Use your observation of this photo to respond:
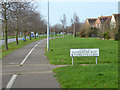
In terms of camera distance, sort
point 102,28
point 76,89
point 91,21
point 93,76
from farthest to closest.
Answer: point 91,21
point 102,28
point 93,76
point 76,89

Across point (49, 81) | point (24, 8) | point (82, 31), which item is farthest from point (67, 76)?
point (82, 31)

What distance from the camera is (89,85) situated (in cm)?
668

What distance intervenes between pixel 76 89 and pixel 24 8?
55.5 ft

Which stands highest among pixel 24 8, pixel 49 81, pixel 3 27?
pixel 24 8

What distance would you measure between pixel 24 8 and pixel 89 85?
16662mm

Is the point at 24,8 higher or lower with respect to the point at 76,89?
higher

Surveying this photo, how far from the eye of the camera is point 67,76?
8086 mm

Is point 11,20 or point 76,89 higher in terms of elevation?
point 11,20

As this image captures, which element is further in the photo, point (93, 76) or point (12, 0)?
point (12, 0)

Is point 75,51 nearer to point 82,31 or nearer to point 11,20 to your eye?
point 11,20

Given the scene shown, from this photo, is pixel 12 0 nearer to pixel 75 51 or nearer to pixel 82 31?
pixel 75 51

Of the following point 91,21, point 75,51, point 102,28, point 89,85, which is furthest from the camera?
point 91,21

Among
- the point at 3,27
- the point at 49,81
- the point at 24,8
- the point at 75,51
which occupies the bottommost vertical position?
the point at 49,81

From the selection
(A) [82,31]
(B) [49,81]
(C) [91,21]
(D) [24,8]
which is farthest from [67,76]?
(C) [91,21]
